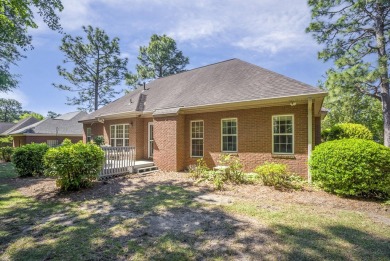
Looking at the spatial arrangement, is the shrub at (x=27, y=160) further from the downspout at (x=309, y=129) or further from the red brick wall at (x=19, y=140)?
the red brick wall at (x=19, y=140)

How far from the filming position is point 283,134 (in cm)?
900

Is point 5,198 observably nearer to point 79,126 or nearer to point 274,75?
point 274,75

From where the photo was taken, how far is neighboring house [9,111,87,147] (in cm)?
2394

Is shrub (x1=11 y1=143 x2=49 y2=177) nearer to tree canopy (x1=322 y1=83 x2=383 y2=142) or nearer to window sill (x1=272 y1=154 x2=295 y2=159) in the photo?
window sill (x1=272 y1=154 x2=295 y2=159)

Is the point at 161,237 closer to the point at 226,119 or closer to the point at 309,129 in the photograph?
the point at 309,129

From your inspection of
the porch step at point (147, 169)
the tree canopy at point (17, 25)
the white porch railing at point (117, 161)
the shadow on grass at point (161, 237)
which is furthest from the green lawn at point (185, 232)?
the tree canopy at point (17, 25)

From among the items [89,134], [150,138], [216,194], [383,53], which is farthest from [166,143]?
[383,53]

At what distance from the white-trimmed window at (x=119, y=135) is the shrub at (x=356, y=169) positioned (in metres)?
11.6

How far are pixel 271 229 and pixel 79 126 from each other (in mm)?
28873

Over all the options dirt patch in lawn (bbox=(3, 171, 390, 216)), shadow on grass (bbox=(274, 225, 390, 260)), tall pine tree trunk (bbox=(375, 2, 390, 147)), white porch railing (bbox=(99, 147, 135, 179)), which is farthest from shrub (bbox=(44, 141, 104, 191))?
tall pine tree trunk (bbox=(375, 2, 390, 147))

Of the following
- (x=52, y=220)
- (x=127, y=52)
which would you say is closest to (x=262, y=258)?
(x=52, y=220)

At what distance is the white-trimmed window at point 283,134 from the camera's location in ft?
29.1

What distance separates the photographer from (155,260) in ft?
10.4

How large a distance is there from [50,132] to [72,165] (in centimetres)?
2209
